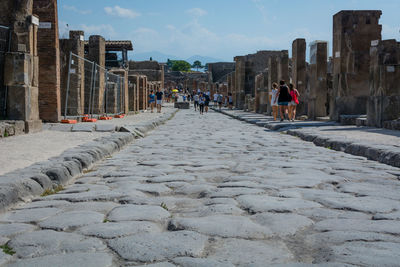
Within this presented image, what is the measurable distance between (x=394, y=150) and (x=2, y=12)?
8.24 meters

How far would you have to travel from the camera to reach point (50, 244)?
2867 mm

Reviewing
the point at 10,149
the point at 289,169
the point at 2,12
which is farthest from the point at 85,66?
the point at 289,169

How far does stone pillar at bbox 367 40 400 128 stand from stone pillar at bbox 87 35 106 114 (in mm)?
9806

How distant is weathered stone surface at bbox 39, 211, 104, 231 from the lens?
3279 millimetres

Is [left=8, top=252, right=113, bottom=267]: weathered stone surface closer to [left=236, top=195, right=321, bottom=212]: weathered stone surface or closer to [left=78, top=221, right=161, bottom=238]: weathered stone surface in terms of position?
[left=78, top=221, right=161, bottom=238]: weathered stone surface

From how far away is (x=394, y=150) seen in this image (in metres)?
6.90

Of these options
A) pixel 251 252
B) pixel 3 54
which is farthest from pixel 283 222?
pixel 3 54

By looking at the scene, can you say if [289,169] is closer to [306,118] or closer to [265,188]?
[265,188]

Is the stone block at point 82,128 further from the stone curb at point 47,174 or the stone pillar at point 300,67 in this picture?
the stone pillar at point 300,67

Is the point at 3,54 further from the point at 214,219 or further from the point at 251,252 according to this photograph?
the point at 251,252

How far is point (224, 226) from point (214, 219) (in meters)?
0.21

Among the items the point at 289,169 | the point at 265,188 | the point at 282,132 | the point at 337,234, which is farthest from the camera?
the point at 282,132

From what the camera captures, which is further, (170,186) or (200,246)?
(170,186)

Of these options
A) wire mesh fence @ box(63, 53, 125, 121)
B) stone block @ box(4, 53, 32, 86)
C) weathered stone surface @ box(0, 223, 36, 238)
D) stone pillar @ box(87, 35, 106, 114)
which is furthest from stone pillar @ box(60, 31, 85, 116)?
weathered stone surface @ box(0, 223, 36, 238)
